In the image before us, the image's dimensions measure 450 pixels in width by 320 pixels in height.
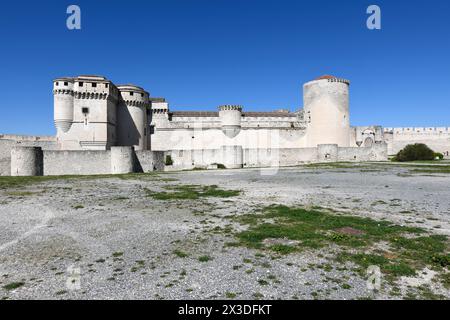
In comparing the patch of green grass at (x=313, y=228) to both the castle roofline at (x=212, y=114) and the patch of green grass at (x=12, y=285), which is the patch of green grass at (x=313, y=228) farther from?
the castle roofline at (x=212, y=114)

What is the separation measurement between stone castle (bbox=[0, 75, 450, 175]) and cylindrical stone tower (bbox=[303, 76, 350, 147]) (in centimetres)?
15

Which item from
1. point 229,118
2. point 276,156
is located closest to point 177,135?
point 229,118

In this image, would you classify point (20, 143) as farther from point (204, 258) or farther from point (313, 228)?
point (313, 228)

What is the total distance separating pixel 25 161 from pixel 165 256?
90.7ft

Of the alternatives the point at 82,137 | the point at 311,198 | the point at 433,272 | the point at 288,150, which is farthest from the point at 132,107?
the point at 433,272

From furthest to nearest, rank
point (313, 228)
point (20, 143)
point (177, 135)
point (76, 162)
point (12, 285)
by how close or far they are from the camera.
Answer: point (177, 135) → point (20, 143) → point (76, 162) → point (313, 228) → point (12, 285)

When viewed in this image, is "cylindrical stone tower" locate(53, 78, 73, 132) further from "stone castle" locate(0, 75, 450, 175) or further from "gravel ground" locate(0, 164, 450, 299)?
"gravel ground" locate(0, 164, 450, 299)

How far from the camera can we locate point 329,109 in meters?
44.4

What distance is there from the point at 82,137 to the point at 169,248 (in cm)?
3435

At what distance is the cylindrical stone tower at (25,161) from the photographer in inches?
1045

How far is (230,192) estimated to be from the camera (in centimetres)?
1336

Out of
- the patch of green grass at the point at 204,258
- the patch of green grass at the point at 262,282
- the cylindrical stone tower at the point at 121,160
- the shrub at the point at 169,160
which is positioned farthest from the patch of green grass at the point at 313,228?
the shrub at the point at 169,160

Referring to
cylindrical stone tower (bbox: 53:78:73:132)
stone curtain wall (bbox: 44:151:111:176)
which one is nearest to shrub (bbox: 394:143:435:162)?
stone curtain wall (bbox: 44:151:111:176)
